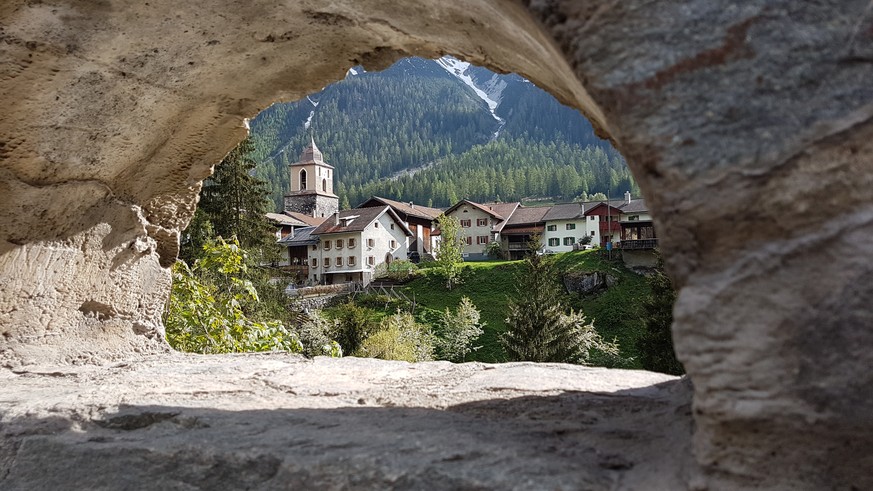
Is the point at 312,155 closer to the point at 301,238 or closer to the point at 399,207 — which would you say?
the point at 399,207

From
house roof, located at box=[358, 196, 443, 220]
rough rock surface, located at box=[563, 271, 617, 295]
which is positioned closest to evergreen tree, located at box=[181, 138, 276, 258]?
rough rock surface, located at box=[563, 271, 617, 295]

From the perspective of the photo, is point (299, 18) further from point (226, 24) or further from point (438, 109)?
point (438, 109)

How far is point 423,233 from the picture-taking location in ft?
180

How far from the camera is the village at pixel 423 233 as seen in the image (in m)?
44.9

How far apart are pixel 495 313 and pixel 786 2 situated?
31.9 meters

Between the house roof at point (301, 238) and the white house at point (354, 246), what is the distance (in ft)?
1.38

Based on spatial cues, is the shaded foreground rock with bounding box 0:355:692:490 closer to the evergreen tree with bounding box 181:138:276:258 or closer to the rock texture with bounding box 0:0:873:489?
the rock texture with bounding box 0:0:873:489

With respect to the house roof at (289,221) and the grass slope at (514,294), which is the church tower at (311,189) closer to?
the house roof at (289,221)

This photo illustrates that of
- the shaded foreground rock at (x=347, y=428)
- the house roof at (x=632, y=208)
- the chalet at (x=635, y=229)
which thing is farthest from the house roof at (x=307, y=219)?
the shaded foreground rock at (x=347, y=428)

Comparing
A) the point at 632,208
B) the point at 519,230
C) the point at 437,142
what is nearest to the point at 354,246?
the point at 519,230

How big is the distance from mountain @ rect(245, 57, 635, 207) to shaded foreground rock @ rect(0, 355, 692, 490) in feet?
332

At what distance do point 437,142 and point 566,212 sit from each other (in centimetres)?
11239

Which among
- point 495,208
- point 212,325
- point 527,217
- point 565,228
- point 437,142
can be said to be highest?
point 437,142

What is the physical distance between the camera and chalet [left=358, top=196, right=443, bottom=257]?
50.8 meters
